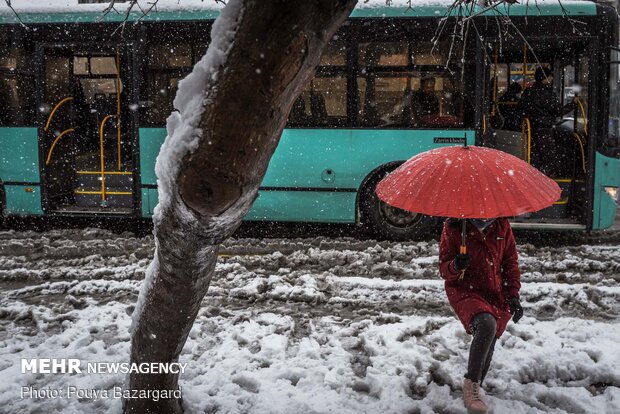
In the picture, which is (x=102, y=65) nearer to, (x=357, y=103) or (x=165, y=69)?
(x=165, y=69)

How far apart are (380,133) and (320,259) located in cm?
235

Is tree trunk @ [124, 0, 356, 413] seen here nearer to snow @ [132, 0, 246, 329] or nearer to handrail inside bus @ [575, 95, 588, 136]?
snow @ [132, 0, 246, 329]

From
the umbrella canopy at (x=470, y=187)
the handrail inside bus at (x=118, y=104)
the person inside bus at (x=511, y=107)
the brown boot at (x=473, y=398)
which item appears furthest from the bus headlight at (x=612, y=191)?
the handrail inside bus at (x=118, y=104)

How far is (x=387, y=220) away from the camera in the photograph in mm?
8602

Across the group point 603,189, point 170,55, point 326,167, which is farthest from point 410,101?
point 170,55

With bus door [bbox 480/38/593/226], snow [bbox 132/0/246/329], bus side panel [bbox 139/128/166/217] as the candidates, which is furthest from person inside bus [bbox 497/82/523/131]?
snow [bbox 132/0/246/329]

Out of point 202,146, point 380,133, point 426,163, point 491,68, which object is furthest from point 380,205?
point 202,146

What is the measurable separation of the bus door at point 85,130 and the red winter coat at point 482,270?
628 cm

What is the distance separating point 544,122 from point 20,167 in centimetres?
817

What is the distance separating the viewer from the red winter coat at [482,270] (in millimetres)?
3508

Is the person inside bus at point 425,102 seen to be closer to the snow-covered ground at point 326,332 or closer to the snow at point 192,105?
the snow-covered ground at point 326,332

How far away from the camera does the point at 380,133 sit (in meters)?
8.30

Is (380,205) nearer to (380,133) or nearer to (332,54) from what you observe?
(380,133)

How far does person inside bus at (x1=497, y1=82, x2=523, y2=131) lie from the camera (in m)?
9.16
